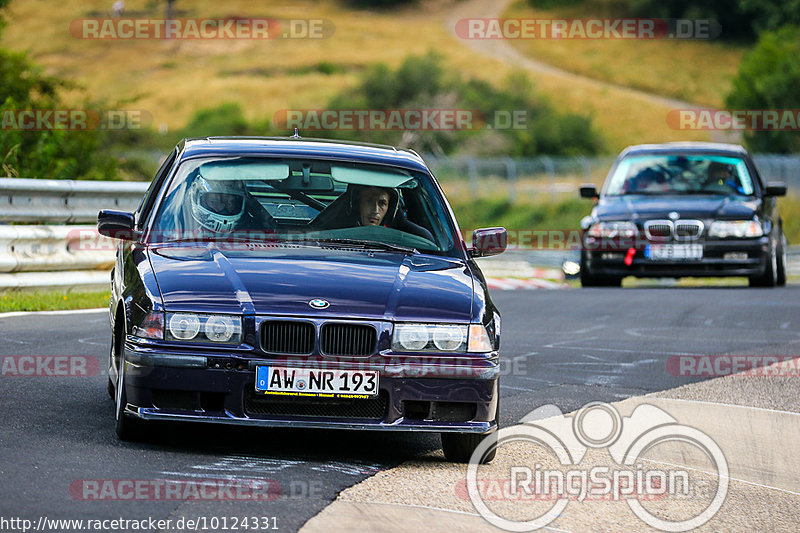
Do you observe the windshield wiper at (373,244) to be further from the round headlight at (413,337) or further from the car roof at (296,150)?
the round headlight at (413,337)

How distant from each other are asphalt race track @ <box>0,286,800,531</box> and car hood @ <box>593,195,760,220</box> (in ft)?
8.09

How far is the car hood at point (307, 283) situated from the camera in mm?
6504

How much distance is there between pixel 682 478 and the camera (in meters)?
6.72

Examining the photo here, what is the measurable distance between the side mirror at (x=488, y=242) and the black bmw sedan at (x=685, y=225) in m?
9.84

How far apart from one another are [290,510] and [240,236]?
2318 mm

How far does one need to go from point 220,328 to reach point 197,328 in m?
0.10

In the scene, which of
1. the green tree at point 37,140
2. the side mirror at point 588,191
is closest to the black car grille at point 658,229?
the side mirror at point 588,191

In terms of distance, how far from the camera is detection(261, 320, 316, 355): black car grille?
21.1ft

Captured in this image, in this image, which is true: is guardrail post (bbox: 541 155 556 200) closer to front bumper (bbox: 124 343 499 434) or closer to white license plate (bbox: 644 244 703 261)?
white license plate (bbox: 644 244 703 261)

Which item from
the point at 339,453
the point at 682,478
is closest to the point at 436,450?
the point at 339,453

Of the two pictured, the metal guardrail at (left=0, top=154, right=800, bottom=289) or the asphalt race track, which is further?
the metal guardrail at (left=0, top=154, right=800, bottom=289)
